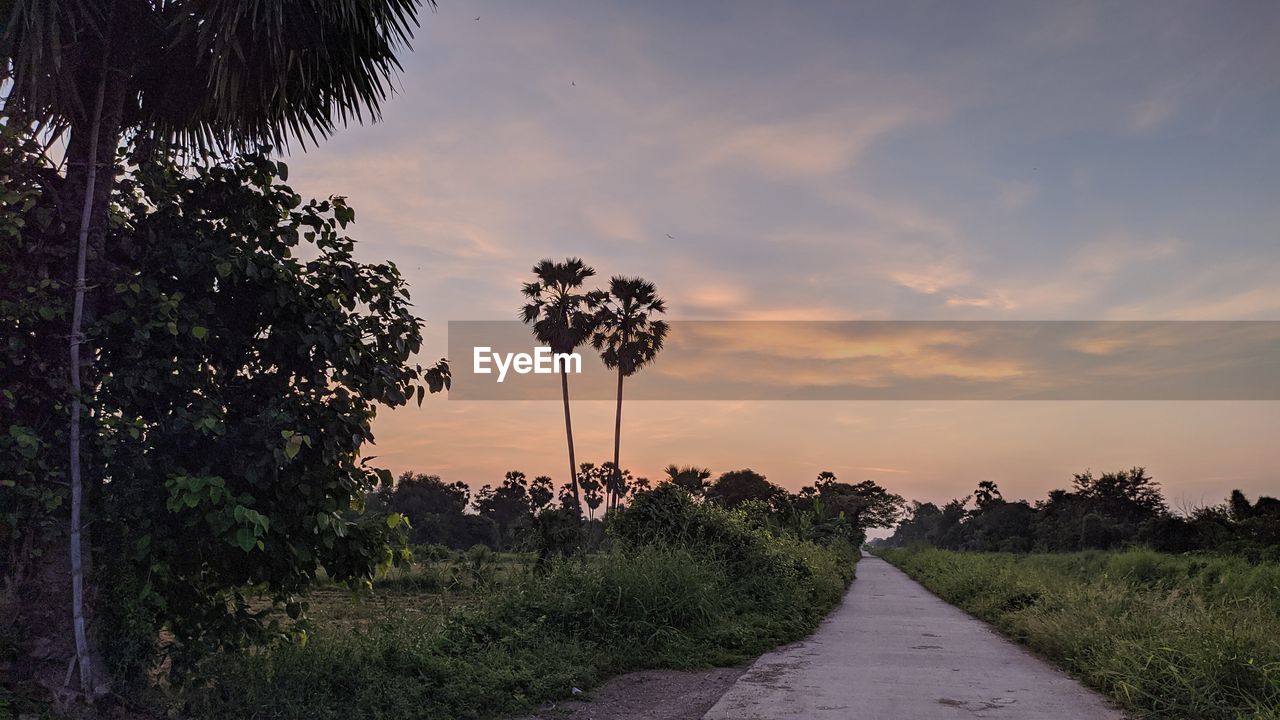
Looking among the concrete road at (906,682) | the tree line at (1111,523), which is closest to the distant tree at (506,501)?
the tree line at (1111,523)

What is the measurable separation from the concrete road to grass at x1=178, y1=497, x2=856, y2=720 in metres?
0.95

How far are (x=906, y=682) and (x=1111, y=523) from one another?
53.0 meters

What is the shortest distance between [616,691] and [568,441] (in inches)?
1188

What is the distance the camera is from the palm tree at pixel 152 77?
216 inches

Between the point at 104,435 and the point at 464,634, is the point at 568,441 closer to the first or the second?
the point at 464,634

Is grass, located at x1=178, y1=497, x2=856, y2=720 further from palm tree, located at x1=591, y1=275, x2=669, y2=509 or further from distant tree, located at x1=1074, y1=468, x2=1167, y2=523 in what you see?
distant tree, located at x1=1074, y1=468, x2=1167, y2=523

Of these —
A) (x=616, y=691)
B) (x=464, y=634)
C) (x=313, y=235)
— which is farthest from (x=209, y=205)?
(x=616, y=691)

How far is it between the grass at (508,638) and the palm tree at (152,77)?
48.9 inches

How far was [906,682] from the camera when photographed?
795 centimetres

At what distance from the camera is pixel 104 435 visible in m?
5.56

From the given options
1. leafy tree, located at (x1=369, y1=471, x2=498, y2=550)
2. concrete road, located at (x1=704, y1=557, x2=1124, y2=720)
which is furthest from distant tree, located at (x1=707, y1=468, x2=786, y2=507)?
concrete road, located at (x1=704, y1=557, x2=1124, y2=720)

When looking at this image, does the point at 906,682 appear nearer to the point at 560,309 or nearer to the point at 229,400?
the point at 229,400

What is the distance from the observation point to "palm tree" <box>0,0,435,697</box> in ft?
18.0

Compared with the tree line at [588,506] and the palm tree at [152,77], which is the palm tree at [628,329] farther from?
the palm tree at [152,77]
